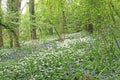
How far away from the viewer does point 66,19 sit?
854 inches

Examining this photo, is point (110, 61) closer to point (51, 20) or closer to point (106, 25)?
point (106, 25)

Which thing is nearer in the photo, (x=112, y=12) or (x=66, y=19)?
(x=112, y=12)

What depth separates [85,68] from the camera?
8.11 meters

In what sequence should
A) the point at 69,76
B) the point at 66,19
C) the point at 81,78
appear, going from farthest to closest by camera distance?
the point at 66,19
the point at 69,76
the point at 81,78

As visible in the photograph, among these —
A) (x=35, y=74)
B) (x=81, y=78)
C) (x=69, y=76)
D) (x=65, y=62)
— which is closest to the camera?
(x=81, y=78)

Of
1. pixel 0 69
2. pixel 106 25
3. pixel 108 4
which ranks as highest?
pixel 108 4

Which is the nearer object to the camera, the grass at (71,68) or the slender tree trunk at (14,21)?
the grass at (71,68)

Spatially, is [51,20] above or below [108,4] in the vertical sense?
below

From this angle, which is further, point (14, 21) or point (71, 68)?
point (14, 21)

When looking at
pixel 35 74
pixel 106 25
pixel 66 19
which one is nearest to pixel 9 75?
pixel 35 74

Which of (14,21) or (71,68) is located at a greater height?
(14,21)

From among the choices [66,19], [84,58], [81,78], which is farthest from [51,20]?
[81,78]

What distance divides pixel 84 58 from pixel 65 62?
0.77 m

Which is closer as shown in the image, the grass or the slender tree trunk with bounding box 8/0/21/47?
the grass
